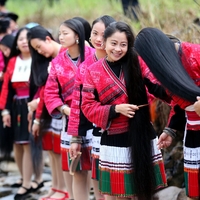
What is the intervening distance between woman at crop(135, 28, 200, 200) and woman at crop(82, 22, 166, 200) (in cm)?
18

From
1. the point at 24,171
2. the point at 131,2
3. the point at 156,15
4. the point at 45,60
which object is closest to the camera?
the point at 45,60

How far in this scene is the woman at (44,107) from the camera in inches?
198

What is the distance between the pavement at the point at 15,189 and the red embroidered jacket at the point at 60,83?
1.11 m

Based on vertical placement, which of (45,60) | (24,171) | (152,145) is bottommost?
(24,171)

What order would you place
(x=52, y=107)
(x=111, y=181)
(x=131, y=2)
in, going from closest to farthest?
1. (x=111, y=181)
2. (x=52, y=107)
3. (x=131, y=2)

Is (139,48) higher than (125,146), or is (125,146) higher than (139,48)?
(139,48)

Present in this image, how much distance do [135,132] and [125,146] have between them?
0.43ft

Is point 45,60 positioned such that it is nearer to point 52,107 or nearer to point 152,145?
point 52,107

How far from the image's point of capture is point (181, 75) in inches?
128

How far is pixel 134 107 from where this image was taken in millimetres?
3516

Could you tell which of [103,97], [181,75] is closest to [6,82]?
[103,97]

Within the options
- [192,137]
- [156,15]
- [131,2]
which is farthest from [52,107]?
[131,2]

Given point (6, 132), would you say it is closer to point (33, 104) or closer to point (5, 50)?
point (33, 104)

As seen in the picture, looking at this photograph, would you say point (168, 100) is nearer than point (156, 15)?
Yes
